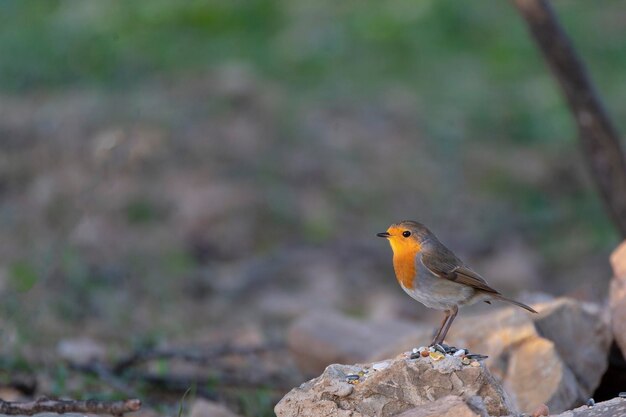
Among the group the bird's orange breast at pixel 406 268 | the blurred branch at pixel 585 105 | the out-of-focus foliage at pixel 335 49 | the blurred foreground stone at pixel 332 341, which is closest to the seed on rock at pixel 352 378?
the bird's orange breast at pixel 406 268

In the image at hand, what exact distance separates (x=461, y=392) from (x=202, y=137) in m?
7.65

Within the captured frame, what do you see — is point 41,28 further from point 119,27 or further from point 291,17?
point 291,17

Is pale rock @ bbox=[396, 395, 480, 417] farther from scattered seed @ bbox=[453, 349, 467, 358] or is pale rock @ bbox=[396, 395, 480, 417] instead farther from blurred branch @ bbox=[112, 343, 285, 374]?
blurred branch @ bbox=[112, 343, 285, 374]

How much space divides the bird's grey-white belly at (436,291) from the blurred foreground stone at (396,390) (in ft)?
1.70

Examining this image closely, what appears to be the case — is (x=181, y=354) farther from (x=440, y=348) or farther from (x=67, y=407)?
(x=440, y=348)

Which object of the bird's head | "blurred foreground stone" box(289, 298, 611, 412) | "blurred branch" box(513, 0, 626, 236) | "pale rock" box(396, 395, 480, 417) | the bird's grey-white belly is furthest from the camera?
"blurred branch" box(513, 0, 626, 236)

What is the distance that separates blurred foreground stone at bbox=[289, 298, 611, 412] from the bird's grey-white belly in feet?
1.51

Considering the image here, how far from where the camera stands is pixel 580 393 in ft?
15.1

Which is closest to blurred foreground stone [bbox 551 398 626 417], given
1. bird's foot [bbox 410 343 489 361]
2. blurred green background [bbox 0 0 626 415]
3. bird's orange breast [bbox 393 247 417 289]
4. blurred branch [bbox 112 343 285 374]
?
bird's foot [bbox 410 343 489 361]

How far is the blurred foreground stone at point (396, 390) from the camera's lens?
12.0 feet

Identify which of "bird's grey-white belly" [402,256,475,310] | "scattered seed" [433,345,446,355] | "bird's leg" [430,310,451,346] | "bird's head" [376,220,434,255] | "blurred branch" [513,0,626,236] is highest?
"blurred branch" [513,0,626,236]

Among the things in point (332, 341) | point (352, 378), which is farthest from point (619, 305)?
point (332, 341)

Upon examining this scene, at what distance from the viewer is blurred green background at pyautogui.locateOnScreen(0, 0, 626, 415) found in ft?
28.6

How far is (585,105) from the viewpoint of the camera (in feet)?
22.0
